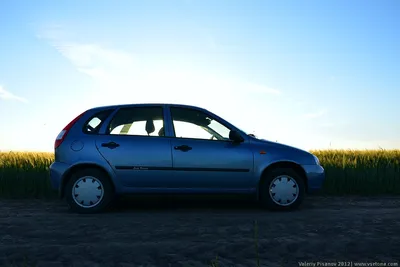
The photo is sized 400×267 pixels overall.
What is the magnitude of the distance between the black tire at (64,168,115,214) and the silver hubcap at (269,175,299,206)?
264 cm

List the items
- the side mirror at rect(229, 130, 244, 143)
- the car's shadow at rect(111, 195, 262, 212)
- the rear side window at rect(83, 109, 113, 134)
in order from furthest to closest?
the car's shadow at rect(111, 195, 262, 212) < the rear side window at rect(83, 109, 113, 134) < the side mirror at rect(229, 130, 244, 143)

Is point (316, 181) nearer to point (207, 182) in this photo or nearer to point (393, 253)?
point (207, 182)

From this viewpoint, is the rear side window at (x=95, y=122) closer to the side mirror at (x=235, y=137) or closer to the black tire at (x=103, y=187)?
the black tire at (x=103, y=187)

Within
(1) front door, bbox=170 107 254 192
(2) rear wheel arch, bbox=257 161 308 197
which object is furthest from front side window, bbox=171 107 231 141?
(2) rear wheel arch, bbox=257 161 308 197

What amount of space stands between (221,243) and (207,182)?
2.78 meters

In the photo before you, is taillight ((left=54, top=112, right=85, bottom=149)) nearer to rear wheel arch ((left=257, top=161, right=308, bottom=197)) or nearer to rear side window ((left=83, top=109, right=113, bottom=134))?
rear side window ((left=83, top=109, right=113, bottom=134))

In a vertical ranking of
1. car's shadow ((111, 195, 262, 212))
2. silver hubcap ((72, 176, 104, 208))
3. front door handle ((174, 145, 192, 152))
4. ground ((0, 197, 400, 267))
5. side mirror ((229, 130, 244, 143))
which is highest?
side mirror ((229, 130, 244, 143))

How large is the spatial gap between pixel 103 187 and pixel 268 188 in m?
2.67

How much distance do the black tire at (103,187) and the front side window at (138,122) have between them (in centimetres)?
71

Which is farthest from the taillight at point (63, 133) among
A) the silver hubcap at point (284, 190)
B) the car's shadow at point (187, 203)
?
the silver hubcap at point (284, 190)

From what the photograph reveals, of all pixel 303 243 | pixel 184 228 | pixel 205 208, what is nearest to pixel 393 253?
pixel 303 243

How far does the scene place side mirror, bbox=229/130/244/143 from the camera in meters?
7.74

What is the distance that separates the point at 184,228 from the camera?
20.2 ft

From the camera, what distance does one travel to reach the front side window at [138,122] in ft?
26.0
